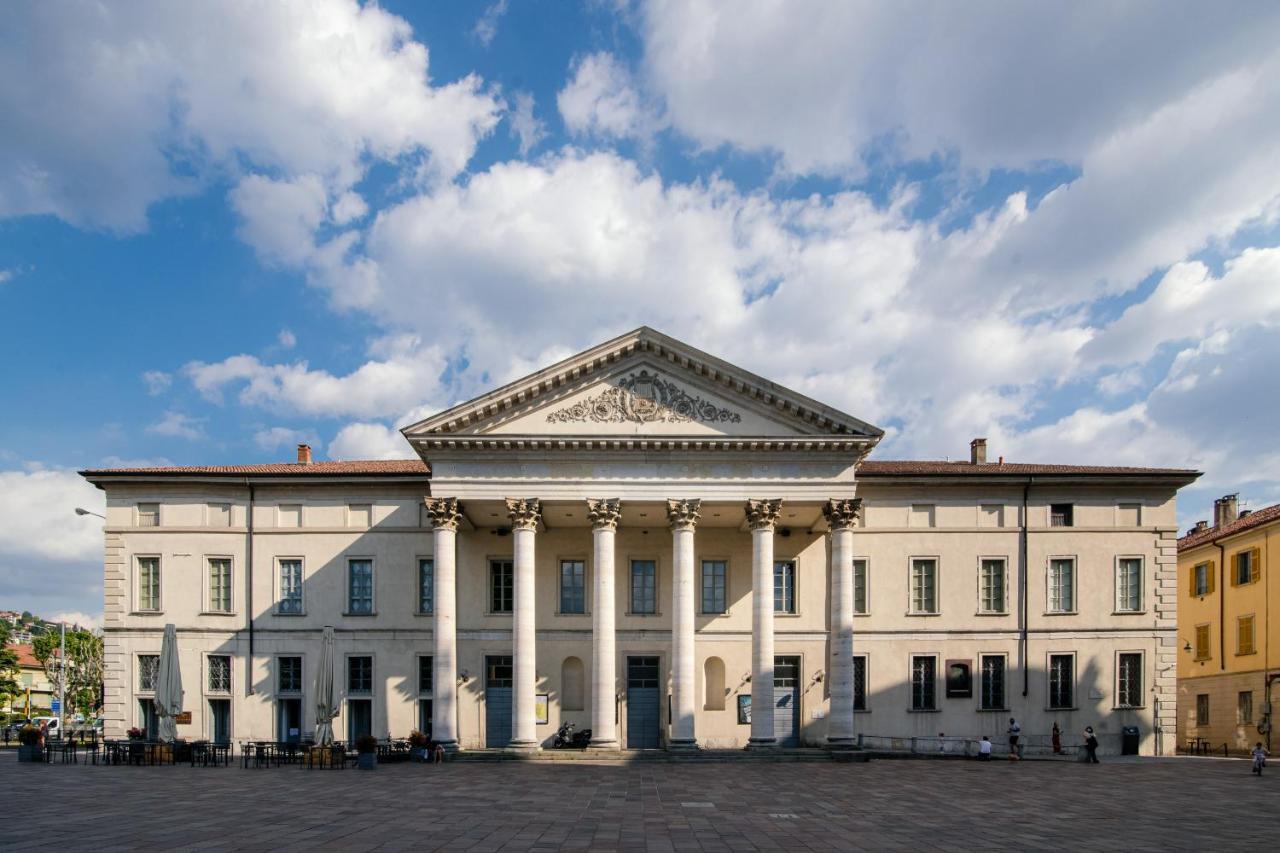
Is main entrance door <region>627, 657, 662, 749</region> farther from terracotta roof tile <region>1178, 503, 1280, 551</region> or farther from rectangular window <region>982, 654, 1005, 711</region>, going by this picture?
terracotta roof tile <region>1178, 503, 1280, 551</region>

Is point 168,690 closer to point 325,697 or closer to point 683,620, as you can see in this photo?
point 325,697

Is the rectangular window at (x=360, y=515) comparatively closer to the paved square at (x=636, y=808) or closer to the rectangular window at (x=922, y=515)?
the paved square at (x=636, y=808)

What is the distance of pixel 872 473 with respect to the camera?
41.6m

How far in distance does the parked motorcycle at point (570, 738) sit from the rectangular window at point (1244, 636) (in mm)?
32416

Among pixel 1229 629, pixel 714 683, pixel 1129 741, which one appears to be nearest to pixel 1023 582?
pixel 1129 741

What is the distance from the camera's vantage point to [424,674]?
41375 millimetres

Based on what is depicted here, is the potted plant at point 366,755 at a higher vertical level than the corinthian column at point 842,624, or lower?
lower

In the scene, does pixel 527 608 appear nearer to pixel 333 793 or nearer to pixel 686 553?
pixel 686 553

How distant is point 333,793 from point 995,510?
28.1 meters

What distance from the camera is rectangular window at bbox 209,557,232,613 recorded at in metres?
42.2

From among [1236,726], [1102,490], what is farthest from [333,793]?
[1236,726]

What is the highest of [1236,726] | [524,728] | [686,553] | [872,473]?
[872,473]

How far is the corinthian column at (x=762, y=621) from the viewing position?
36.7m

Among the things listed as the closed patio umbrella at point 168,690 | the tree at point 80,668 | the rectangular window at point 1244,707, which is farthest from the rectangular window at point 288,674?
the tree at point 80,668
